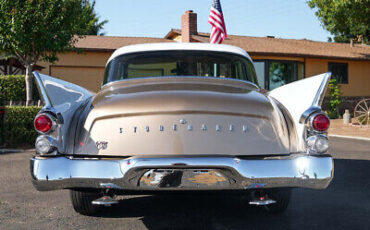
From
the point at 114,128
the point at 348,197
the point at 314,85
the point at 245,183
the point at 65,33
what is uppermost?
the point at 65,33

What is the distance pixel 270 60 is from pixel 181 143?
2256 cm

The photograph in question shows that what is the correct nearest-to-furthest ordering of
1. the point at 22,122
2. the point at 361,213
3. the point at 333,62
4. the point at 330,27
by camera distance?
the point at 361,213 → the point at 22,122 → the point at 330,27 → the point at 333,62

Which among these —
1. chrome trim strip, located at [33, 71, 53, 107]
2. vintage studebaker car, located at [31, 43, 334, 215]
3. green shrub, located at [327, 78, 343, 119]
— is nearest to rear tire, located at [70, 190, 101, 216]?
vintage studebaker car, located at [31, 43, 334, 215]

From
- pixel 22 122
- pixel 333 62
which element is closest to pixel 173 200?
pixel 22 122

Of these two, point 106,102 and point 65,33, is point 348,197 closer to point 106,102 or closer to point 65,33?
point 106,102

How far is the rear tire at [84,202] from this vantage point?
432 centimetres

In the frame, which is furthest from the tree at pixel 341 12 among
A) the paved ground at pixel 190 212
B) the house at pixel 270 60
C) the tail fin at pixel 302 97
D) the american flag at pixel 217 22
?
the tail fin at pixel 302 97

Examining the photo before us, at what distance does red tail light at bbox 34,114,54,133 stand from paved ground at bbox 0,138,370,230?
1.07 meters

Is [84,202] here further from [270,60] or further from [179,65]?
[270,60]

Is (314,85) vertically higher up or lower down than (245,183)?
higher up

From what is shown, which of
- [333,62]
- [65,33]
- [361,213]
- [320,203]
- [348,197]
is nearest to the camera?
[361,213]

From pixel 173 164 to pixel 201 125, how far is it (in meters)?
0.42

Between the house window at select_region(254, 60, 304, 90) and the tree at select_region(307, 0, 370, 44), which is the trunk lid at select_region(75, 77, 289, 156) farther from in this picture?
the house window at select_region(254, 60, 304, 90)

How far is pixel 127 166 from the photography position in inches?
132
